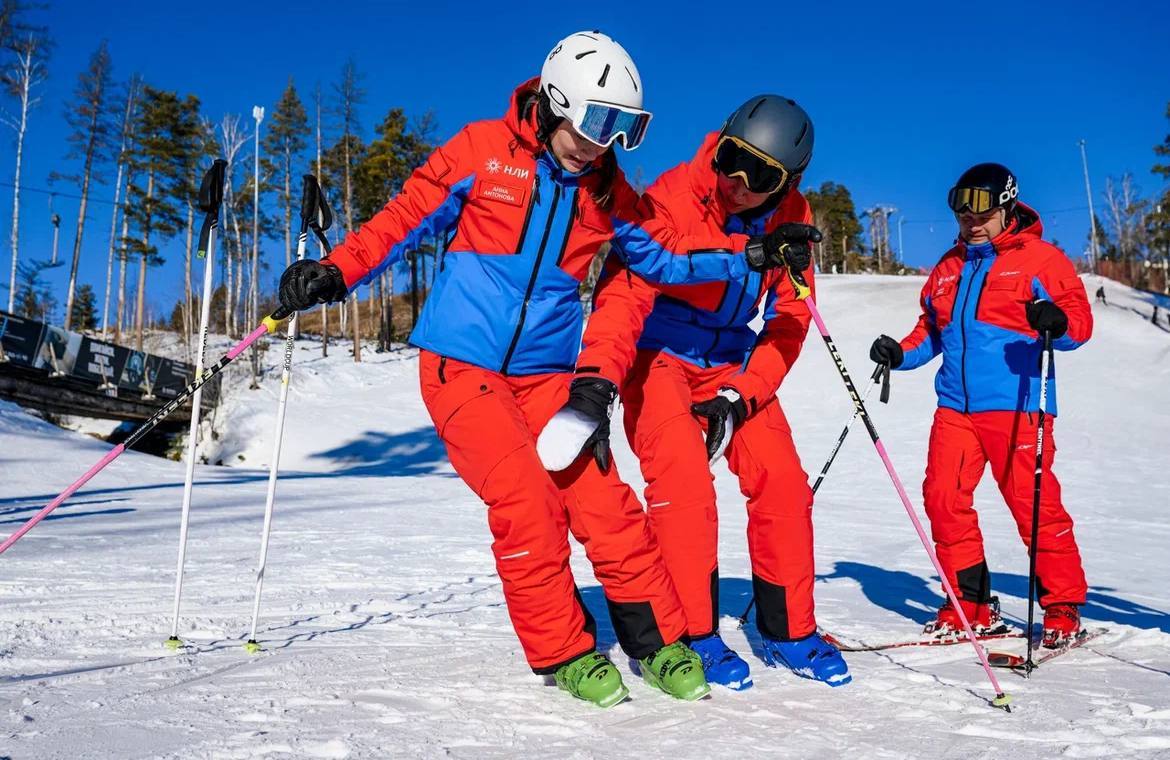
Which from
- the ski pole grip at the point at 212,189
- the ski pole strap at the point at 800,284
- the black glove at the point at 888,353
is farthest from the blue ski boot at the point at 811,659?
the ski pole grip at the point at 212,189

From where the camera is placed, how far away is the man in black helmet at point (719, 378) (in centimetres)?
314

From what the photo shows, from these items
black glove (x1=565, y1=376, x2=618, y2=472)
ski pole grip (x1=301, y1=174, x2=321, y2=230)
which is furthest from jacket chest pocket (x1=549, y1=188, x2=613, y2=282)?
ski pole grip (x1=301, y1=174, x2=321, y2=230)

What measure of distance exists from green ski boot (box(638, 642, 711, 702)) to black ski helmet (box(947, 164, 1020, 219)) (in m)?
2.87

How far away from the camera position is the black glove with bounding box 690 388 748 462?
3277mm

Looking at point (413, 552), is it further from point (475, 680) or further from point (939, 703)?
point (939, 703)

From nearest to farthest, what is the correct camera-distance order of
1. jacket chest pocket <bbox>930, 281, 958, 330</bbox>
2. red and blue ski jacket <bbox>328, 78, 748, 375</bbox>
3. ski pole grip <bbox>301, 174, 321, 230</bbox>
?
red and blue ski jacket <bbox>328, 78, 748, 375</bbox> → ski pole grip <bbox>301, 174, 321, 230</bbox> → jacket chest pocket <bbox>930, 281, 958, 330</bbox>

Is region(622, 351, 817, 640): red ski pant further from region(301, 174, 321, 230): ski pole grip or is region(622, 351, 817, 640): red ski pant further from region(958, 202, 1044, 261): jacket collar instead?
region(958, 202, 1044, 261): jacket collar

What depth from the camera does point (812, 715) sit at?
258 cm

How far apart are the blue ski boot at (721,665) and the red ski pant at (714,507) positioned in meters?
0.06

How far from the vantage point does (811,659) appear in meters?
3.08

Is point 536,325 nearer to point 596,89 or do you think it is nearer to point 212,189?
point 596,89

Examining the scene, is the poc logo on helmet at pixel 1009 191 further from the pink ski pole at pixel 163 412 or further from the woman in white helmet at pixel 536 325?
the pink ski pole at pixel 163 412

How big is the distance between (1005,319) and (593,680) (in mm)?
3041

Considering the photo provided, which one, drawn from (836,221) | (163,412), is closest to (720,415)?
(163,412)
